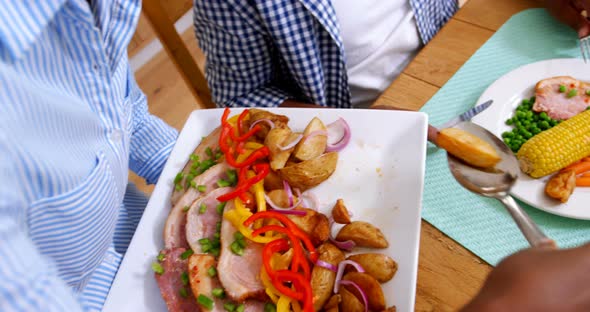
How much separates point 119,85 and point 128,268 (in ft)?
1.44

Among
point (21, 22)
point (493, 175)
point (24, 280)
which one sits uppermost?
point (21, 22)

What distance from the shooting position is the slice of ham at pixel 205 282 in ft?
2.78

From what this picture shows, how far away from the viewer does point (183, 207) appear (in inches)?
38.7

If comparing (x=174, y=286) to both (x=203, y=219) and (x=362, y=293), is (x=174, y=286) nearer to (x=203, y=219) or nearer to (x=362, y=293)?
(x=203, y=219)

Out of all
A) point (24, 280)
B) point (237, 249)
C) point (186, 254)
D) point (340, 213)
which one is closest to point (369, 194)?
point (340, 213)

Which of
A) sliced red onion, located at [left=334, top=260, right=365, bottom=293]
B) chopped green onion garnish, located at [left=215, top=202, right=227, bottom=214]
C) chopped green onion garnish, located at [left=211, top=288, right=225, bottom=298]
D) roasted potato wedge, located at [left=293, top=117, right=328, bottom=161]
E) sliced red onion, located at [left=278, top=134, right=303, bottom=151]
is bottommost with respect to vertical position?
sliced red onion, located at [left=334, top=260, right=365, bottom=293]

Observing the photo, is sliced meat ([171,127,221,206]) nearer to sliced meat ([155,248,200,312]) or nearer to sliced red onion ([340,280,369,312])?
sliced meat ([155,248,200,312])

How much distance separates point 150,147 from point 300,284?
0.69 meters

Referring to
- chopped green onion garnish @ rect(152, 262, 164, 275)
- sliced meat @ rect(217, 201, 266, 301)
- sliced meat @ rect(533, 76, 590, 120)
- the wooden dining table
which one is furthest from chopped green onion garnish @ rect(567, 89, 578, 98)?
chopped green onion garnish @ rect(152, 262, 164, 275)

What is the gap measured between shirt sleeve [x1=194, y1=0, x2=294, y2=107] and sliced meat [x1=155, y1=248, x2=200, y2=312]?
54 cm

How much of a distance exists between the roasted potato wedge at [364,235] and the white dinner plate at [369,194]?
2 cm

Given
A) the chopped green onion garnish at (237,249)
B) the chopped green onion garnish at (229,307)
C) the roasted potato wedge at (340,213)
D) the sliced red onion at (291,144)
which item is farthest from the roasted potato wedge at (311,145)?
the chopped green onion garnish at (229,307)

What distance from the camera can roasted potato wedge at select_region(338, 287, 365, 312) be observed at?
2.47 feet

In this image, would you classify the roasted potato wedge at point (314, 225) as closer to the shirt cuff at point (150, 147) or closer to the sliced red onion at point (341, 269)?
the sliced red onion at point (341, 269)
